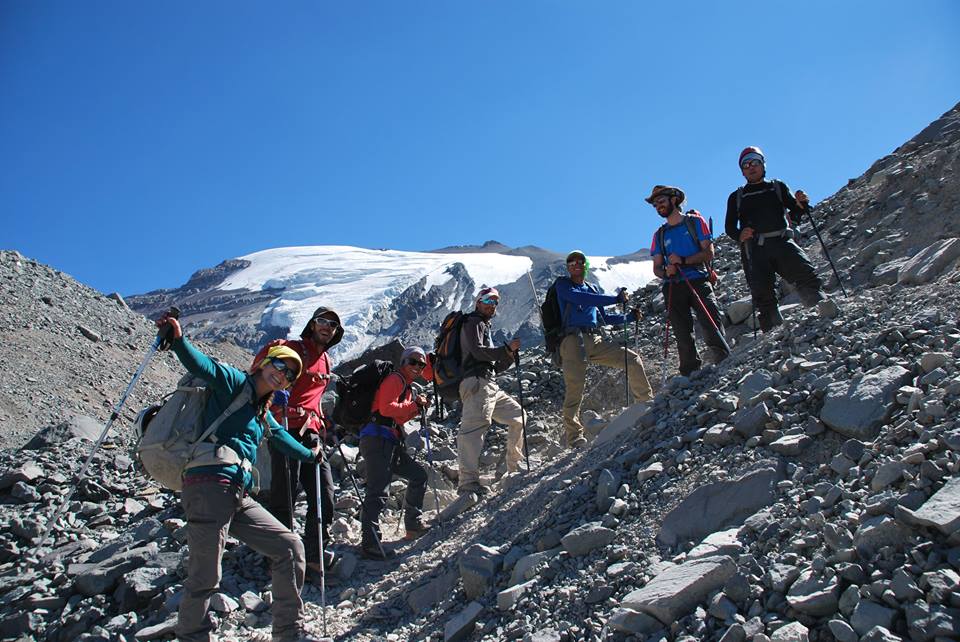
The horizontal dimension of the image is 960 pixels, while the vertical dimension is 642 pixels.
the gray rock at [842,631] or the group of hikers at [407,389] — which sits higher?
the group of hikers at [407,389]

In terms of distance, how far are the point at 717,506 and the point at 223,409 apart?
333 cm

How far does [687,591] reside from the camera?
3615 millimetres

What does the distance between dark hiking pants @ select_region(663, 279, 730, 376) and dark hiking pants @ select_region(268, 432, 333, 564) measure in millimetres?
4005

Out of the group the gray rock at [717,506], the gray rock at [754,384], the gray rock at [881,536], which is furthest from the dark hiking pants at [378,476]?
the gray rock at [881,536]

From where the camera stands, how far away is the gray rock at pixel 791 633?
9.96ft

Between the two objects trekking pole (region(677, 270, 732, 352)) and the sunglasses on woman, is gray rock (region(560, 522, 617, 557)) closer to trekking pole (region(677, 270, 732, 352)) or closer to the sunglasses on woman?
the sunglasses on woman

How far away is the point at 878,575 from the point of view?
3.13 metres

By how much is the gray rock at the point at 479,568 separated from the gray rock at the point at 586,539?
689 millimetres

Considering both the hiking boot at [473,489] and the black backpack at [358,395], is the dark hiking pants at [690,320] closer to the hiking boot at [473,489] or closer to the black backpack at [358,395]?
the hiking boot at [473,489]

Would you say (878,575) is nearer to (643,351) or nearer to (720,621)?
(720,621)

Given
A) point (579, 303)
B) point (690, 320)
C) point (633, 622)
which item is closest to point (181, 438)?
point (633, 622)

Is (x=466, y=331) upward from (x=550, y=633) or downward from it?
upward

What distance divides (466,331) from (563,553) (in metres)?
3.43

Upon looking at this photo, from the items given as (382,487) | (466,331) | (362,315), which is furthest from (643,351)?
(362,315)
